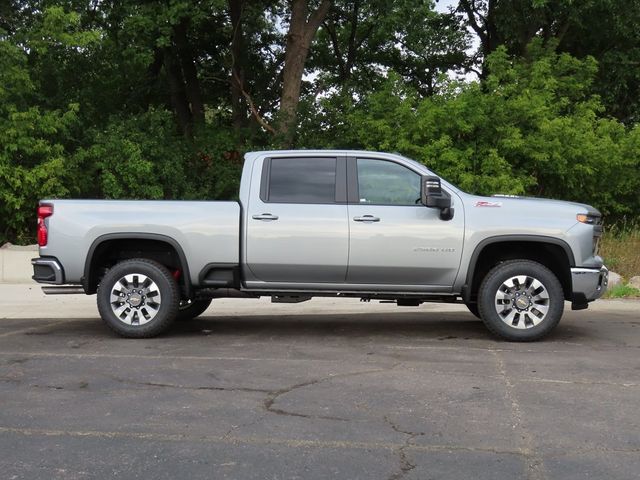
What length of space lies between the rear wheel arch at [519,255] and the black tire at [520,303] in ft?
0.75

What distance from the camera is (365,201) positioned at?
26.8 feet

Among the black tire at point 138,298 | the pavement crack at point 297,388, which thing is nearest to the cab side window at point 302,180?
the black tire at point 138,298

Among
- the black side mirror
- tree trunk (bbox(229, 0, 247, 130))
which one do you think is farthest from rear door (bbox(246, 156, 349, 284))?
tree trunk (bbox(229, 0, 247, 130))

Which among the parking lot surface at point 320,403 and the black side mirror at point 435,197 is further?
the black side mirror at point 435,197

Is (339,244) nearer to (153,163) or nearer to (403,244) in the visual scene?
(403,244)

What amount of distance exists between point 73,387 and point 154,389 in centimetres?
67

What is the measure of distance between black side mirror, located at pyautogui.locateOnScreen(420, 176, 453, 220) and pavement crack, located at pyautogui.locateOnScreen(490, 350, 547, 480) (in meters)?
1.95

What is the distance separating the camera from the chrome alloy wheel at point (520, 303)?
26.1ft

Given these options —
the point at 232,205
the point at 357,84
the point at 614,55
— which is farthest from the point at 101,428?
the point at 614,55

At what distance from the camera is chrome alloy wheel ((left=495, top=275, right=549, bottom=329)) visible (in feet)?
26.1

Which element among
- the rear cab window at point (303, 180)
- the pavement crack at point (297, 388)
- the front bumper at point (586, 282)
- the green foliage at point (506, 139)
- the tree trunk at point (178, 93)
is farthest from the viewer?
the tree trunk at point (178, 93)

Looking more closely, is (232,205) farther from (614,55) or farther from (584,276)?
(614,55)

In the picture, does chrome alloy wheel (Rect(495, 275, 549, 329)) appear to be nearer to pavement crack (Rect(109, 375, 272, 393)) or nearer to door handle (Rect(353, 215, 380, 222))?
door handle (Rect(353, 215, 380, 222))

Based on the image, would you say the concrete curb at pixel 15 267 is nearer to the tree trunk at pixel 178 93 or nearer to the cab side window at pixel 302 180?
the cab side window at pixel 302 180
